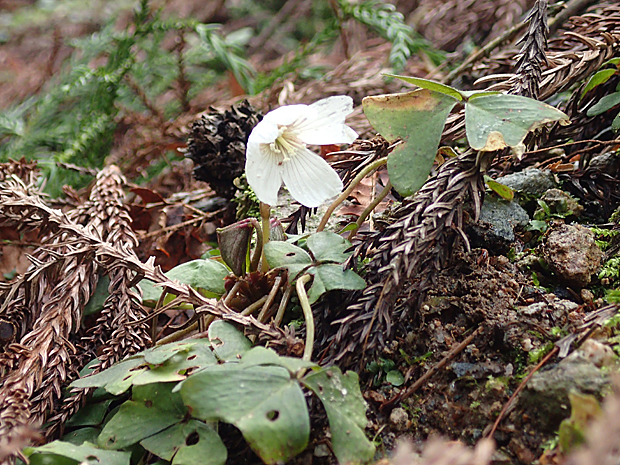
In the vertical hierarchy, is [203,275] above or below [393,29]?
below

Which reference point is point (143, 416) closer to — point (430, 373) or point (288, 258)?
point (288, 258)

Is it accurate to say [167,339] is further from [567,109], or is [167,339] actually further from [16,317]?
→ [567,109]

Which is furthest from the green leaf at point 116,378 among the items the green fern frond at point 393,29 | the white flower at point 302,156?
the green fern frond at point 393,29

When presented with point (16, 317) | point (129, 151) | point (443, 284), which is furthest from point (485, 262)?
point (129, 151)

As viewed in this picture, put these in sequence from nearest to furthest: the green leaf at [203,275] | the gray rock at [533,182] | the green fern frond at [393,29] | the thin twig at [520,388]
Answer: the thin twig at [520,388], the green leaf at [203,275], the gray rock at [533,182], the green fern frond at [393,29]

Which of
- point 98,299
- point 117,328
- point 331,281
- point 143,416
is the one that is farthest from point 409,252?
point 98,299

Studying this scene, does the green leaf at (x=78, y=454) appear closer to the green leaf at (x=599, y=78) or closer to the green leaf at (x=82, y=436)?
the green leaf at (x=82, y=436)
